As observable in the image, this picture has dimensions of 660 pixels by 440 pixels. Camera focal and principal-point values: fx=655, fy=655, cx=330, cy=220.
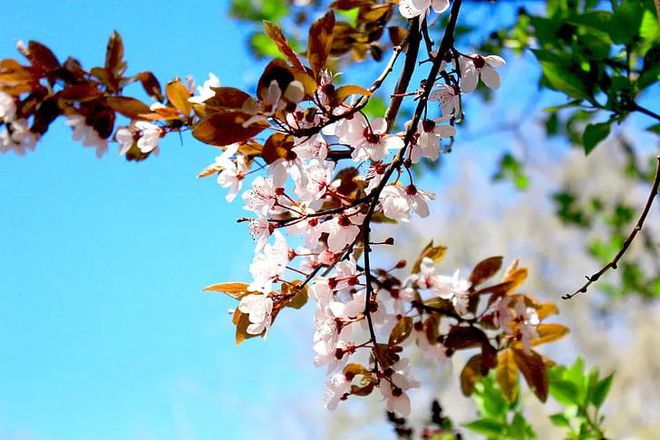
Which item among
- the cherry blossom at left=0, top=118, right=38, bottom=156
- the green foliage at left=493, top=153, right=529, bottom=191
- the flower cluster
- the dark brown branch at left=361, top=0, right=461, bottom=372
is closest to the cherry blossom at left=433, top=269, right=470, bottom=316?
the flower cluster

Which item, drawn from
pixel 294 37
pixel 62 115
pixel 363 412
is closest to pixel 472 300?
pixel 62 115

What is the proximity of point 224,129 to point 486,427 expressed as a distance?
0.74m

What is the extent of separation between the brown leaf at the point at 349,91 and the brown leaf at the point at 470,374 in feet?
1.61

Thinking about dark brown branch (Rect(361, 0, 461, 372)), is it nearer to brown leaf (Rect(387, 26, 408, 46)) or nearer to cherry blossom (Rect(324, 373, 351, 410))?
cherry blossom (Rect(324, 373, 351, 410))

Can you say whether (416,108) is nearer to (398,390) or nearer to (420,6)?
(420,6)

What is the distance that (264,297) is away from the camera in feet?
2.18

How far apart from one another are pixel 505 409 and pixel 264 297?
0.61 metres

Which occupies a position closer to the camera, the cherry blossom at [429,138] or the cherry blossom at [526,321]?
the cherry blossom at [429,138]

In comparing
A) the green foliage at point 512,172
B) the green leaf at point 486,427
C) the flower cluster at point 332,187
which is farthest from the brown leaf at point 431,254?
the green foliage at point 512,172

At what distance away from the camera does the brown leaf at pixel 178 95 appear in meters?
0.81

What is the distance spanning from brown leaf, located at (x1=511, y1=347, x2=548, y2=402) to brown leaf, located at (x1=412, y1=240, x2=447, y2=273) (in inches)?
6.2

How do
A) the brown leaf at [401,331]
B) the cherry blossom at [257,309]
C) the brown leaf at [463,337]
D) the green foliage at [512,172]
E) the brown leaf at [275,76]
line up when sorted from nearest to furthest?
the brown leaf at [275,76], the cherry blossom at [257,309], the brown leaf at [401,331], the brown leaf at [463,337], the green foliage at [512,172]

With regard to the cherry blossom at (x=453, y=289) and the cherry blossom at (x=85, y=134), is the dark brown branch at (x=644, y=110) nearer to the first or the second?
the cherry blossom at (x=453, y=289)

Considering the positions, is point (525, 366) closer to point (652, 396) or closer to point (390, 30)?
point (390, 30)
